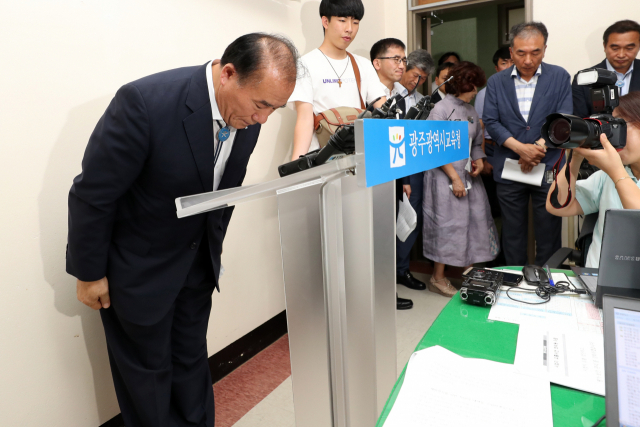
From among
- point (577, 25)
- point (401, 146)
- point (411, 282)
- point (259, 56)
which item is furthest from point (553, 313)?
point (577, 25)

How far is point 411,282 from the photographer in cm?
314

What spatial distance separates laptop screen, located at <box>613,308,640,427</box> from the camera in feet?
1.87

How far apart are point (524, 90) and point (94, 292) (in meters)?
2.47

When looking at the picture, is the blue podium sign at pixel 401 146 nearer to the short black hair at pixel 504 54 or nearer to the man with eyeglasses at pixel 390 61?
the man with eyeglasses at pixel 390 61

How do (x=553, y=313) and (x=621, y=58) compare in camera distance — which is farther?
(x=621, y=58)

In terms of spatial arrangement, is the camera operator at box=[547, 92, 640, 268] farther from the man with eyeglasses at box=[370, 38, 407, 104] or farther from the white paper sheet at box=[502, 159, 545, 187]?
the man with eyeglasses at box=[370, 38, 407, 104]

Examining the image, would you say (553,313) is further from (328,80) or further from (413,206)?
(413,206)

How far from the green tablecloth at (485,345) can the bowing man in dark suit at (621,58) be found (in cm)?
209

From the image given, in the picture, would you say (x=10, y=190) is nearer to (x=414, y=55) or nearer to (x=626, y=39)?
(x=414, y=55)

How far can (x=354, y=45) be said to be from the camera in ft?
9.79

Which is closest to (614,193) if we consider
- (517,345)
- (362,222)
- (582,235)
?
(582,235)

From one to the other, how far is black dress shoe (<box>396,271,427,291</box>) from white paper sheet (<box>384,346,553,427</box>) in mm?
2283

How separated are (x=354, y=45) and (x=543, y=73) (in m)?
1.18

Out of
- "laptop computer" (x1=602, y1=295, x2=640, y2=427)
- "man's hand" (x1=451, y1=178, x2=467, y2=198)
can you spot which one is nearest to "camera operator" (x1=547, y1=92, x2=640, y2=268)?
"laptop computer" (x1=602, y1=295, x2=640, y2=427)
